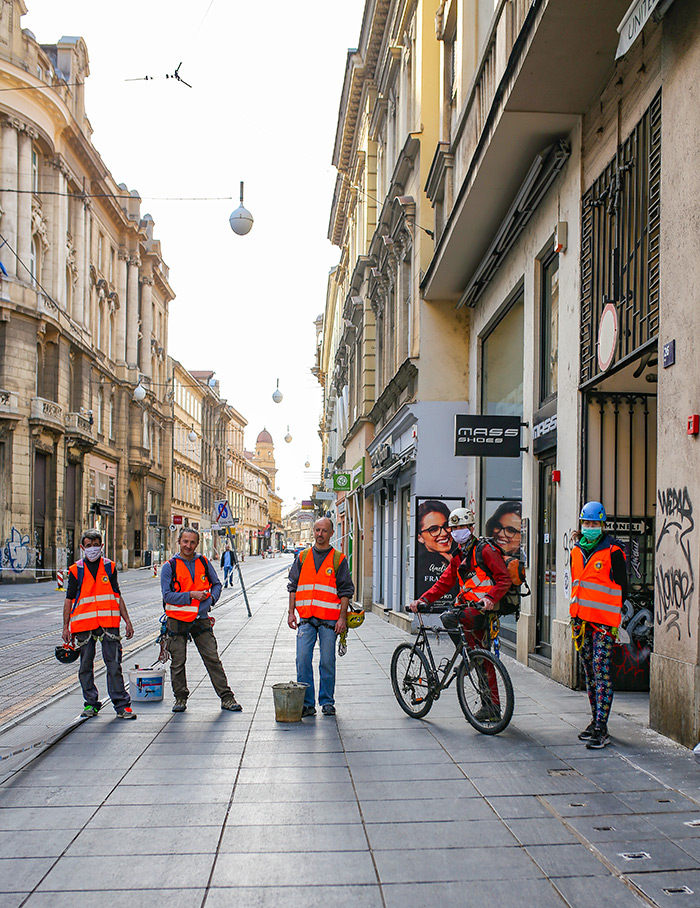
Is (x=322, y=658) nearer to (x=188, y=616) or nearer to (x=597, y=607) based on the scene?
(x=188, y=616)

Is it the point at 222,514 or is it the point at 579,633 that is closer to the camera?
the point at 579,633

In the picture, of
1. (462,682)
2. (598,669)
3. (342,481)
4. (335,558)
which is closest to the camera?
(598,669)

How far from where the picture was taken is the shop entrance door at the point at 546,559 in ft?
36.3

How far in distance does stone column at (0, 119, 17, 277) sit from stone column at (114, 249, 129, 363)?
18.8 m

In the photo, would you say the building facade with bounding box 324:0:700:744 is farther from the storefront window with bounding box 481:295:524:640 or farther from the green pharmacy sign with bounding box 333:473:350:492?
the green pharmacy sign with bounding box 333:473:350:492

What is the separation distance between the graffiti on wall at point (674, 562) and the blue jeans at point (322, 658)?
291cm

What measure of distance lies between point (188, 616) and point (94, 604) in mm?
859

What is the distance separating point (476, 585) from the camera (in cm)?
805

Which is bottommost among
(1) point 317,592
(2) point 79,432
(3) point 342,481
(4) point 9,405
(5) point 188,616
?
(5) point 188,616

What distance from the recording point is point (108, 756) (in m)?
6.95

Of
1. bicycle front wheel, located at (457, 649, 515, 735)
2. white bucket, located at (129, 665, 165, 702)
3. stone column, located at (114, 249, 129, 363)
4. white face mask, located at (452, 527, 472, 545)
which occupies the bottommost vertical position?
white bucket, located at (129, 665, 165, 702)

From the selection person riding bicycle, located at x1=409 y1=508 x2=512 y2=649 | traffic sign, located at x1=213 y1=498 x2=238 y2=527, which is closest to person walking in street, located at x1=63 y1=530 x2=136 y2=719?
person riding bicycle, located at x1=409 y1=508 x2=512 y2=649

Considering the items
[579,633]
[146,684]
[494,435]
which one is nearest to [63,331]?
[494,435]

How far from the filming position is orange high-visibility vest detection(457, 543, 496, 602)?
7992 millimetres
